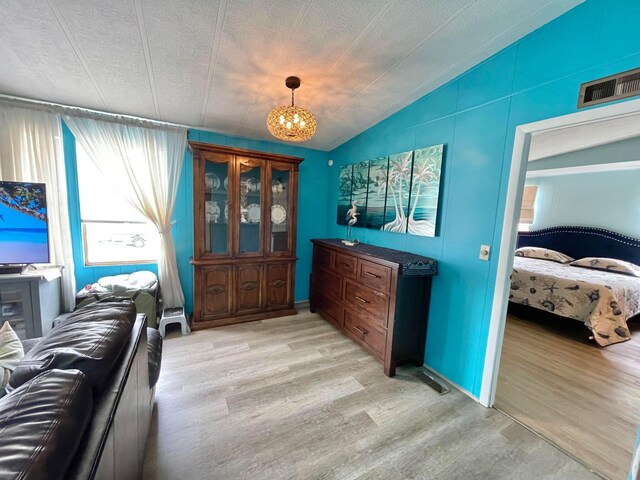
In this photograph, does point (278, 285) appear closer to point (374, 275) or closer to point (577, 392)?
point (374, 275)

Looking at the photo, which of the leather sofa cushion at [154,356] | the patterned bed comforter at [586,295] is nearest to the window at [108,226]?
the leather sofa cushion at [154,356]

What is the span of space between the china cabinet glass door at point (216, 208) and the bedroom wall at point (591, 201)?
5531 millimetres

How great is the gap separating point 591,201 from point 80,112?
22.9 ft

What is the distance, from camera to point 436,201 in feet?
7.07

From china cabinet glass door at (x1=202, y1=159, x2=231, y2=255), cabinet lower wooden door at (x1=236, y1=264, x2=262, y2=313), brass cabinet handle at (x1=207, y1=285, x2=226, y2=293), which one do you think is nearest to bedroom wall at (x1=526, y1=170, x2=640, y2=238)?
cabinet lower wooden door at (x1=236, y1=264, x2=262, y2=313)

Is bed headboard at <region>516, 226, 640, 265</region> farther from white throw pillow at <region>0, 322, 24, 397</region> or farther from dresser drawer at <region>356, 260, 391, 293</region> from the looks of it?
white throw pillow at <region>0, 322, 24, 397</region>

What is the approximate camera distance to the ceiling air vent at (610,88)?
4.03 feet

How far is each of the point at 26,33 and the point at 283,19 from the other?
154cm

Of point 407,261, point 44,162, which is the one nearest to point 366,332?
point 407,261

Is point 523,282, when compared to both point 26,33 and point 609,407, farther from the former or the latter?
point 26,33

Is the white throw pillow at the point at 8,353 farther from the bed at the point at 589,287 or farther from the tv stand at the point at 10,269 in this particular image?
the bed at the point at 589,287

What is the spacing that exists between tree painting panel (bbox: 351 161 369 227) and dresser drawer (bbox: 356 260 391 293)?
776mm

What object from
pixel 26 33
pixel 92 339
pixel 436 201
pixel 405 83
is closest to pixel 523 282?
pixel 436 201

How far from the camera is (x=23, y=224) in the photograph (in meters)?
2.12
